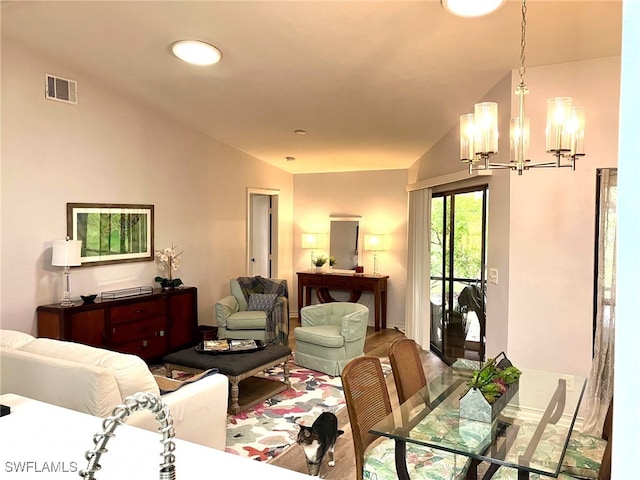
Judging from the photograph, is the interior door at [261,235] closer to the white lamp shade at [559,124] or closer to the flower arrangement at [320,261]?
the flower arrangement at [320,261]

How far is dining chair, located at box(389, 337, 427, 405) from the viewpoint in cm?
270

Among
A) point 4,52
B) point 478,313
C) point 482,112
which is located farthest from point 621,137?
point 4,52

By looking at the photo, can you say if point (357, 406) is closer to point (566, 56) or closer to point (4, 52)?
point (566, 56)

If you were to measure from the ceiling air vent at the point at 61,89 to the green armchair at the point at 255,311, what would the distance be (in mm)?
2692

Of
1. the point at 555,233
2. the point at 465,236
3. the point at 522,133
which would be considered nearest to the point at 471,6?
the point at 522,133

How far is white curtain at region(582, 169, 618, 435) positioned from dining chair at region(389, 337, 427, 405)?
142 centimetres

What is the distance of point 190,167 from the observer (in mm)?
5789

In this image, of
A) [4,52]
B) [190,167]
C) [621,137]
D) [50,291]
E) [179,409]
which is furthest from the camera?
[190,167]

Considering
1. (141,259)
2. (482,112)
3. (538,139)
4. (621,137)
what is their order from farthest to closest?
(141,259) < (538,139) < (482,112) < (621,137)

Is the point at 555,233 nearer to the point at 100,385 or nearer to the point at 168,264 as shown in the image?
the point at 100,385

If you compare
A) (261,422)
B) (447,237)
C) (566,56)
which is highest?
(566,56)

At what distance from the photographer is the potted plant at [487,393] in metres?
2.16

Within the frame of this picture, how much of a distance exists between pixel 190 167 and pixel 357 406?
4316mm

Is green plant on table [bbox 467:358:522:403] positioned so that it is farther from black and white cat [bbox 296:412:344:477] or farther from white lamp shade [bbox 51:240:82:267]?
white lamp shade [bbox 51:240:82:267]
